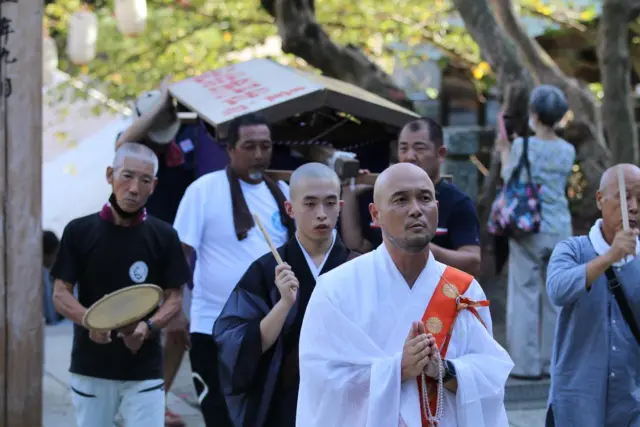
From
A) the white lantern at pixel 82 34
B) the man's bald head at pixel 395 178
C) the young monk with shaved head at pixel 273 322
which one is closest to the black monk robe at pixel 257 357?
the young monk with shaved head at pixel 273 322

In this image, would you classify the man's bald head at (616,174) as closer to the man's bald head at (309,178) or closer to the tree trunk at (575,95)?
the man's bald head at (309,178)

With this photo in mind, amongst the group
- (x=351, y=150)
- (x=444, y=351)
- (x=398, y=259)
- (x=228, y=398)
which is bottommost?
(x=228, y=398)

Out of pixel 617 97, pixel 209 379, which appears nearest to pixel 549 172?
pixel 617 97

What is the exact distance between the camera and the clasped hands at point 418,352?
11.1 ft

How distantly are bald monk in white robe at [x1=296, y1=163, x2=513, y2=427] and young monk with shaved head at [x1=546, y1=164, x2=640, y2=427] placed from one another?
4.39 feet

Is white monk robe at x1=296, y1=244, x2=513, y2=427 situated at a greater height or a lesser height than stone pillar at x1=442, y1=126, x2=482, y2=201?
lesser

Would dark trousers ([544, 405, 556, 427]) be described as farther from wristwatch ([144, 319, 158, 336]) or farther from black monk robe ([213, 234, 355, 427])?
wristwatch ([144, 319, 158, 336])

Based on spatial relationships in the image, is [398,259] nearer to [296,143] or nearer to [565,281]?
[565,281]

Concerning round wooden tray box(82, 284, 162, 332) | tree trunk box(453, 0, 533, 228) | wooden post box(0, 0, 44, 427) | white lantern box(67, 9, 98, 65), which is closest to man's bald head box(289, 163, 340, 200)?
round wooden tray box(82, 284, 162, 332)

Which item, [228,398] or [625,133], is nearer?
[228,398]

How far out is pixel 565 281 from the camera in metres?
4.88

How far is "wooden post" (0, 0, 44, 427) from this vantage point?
611 centimetres

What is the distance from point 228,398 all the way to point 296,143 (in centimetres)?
318

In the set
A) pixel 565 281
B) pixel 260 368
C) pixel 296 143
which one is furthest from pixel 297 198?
pixel 296 143
